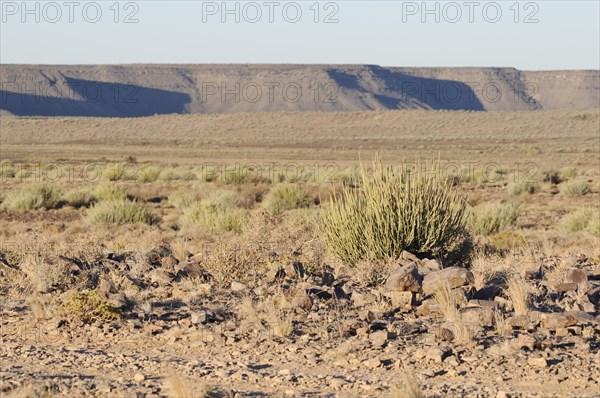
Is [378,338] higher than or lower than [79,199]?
higher

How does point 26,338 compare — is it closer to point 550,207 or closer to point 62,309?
point 62,309

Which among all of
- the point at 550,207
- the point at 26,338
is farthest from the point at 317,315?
the point at 550,207

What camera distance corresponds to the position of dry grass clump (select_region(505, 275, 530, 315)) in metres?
8.92

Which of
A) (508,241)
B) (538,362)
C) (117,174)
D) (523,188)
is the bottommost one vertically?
(117,174)

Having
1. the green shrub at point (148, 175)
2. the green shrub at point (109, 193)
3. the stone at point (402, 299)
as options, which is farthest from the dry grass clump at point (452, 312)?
the green shrub at point (148, 175)

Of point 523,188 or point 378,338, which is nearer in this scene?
point 378,338

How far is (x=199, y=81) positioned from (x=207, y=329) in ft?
574

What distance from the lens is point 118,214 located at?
2297cm

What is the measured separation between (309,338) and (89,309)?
7.80 ft

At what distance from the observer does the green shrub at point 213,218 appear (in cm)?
2059

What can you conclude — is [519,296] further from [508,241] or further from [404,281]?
[508,241]

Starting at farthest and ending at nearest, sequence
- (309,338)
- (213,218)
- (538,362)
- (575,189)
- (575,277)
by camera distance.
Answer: (575,189), (213,218), (575,277), (309,338), (538,362)

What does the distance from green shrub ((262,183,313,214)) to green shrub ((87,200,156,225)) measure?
14.6ft

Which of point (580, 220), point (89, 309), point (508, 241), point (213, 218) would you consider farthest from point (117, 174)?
point (89, 309)
